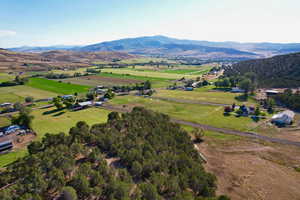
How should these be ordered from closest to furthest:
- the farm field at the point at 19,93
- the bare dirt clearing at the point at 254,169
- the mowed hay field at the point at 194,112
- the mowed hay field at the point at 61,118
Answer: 1. the bare dirt clearing at the point at 254,169
2. the mowed hay field at the point at 61,118
3. the mowed hay field at the point at 194,112
4. the farm field at the point at 19,93

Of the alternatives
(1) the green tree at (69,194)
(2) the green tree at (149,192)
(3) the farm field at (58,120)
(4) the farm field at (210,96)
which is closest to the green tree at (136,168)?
(2) the green tree at (149,192)

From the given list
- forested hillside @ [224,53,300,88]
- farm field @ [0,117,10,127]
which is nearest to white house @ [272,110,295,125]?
forested hillside @ [224,53,300,88]

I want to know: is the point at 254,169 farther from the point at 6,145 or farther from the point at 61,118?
the point at 61,118

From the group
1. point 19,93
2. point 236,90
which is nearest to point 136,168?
point 236,90

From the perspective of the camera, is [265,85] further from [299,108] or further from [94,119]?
[94,119]

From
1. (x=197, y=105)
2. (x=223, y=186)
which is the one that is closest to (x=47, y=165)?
(x=223, y=186)

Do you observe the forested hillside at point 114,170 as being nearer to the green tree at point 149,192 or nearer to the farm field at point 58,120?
the green tree at point 149,192

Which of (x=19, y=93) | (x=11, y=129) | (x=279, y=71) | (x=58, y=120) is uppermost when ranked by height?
(x=279, y=71)
